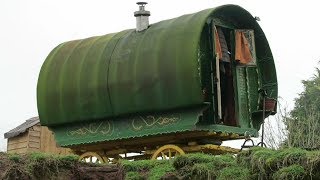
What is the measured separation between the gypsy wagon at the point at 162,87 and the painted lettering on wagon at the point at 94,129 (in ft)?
0.07

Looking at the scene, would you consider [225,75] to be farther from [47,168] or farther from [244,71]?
[47,168]

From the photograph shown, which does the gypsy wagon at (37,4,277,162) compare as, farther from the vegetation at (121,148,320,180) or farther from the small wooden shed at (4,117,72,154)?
the small wooden shed at (4,117,72,154)

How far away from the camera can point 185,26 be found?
1305 cm

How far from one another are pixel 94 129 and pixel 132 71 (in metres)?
1.62

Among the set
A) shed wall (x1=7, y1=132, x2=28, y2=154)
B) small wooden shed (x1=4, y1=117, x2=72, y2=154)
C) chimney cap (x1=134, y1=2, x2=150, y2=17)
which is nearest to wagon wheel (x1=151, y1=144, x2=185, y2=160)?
chimney cap (x1=134, y1=2, x2=150, y2=17)

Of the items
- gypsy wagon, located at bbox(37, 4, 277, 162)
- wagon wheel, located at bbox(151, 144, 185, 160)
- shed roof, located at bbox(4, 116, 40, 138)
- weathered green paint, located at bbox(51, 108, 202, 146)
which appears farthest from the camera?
shed roof, located at bbox(4, 116, 40, 138)

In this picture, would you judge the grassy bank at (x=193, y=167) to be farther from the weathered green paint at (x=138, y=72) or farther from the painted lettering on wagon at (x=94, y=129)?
the painted lettering on wagon at (x=94, y=129)

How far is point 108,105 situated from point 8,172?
16.0 feet

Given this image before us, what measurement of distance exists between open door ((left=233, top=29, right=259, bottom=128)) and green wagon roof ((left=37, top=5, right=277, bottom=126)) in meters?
0.44

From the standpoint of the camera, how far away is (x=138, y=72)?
43.3 feet

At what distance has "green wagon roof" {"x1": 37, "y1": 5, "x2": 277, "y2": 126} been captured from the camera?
12656mm

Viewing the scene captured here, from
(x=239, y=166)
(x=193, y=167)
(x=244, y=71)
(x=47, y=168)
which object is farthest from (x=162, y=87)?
(x=47, y=168)

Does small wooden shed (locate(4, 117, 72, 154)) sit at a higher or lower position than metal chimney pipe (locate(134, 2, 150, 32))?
lower

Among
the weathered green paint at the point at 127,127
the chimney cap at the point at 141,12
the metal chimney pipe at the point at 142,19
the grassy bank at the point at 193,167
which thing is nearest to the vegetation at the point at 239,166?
the grassy bank at the point at 193,167
